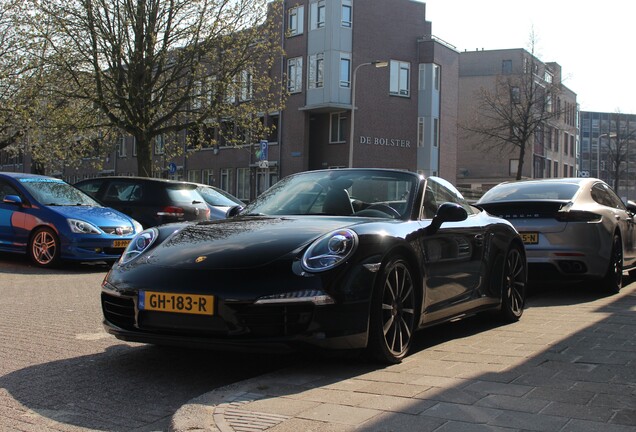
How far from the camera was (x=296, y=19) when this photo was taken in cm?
4250

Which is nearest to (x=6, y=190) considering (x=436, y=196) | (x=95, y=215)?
(x=95, y=215)

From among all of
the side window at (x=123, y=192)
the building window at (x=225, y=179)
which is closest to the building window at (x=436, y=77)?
the building window at (x=225, y=179)

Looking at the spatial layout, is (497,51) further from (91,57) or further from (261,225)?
(261,225)

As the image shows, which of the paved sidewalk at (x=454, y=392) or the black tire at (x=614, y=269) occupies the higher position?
the black tire at (x=614, y=269)

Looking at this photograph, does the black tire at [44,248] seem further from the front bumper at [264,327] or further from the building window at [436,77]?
the building window at [436,77]

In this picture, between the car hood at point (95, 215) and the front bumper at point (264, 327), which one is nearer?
the front bumper at point (264, 327)

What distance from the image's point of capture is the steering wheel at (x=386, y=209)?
16.1 feet

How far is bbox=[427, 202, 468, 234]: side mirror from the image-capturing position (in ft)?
16.0

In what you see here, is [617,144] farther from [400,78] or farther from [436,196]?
[436,196]

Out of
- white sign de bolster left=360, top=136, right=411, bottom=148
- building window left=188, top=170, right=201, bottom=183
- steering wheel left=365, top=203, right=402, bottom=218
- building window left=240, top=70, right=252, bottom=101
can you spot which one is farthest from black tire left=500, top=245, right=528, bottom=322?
building window left=188, top=170, right=201, bottom=183

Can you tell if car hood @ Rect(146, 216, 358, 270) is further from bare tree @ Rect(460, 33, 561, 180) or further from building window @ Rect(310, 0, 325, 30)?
building window @ Rect(310, 0, 325, 30)

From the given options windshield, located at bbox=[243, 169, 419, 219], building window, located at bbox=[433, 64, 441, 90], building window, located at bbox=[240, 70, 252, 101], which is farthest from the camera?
building window, located at bbox=[433, 64, 441, 90]

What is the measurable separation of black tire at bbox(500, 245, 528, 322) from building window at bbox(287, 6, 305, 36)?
123 feet

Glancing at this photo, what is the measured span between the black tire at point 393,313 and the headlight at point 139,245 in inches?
63.8
